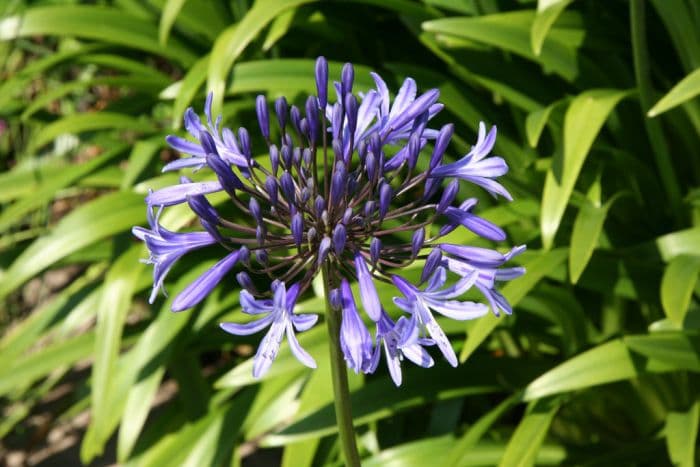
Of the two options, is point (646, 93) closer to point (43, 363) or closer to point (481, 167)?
point (481, 167)

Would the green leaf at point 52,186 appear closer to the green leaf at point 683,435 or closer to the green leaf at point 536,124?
the green leaf at point 536,124

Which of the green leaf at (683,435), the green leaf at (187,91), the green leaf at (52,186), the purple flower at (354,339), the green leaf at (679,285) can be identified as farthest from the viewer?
the green leaf at (52,186)

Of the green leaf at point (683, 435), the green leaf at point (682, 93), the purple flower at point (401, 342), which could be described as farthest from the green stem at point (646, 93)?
the purple flower at point (401, 342)

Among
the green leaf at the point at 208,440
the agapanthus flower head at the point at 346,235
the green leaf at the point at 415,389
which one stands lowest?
the green leaf at the point at 415,389

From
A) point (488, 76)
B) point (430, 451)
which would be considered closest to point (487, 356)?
point (430, 451)

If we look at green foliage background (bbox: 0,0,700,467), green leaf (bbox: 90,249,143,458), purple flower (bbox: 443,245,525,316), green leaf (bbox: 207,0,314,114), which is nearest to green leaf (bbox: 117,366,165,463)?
green foliage background (bbox: 0,0,700,467)

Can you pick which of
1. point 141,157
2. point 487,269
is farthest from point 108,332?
point 487,269
